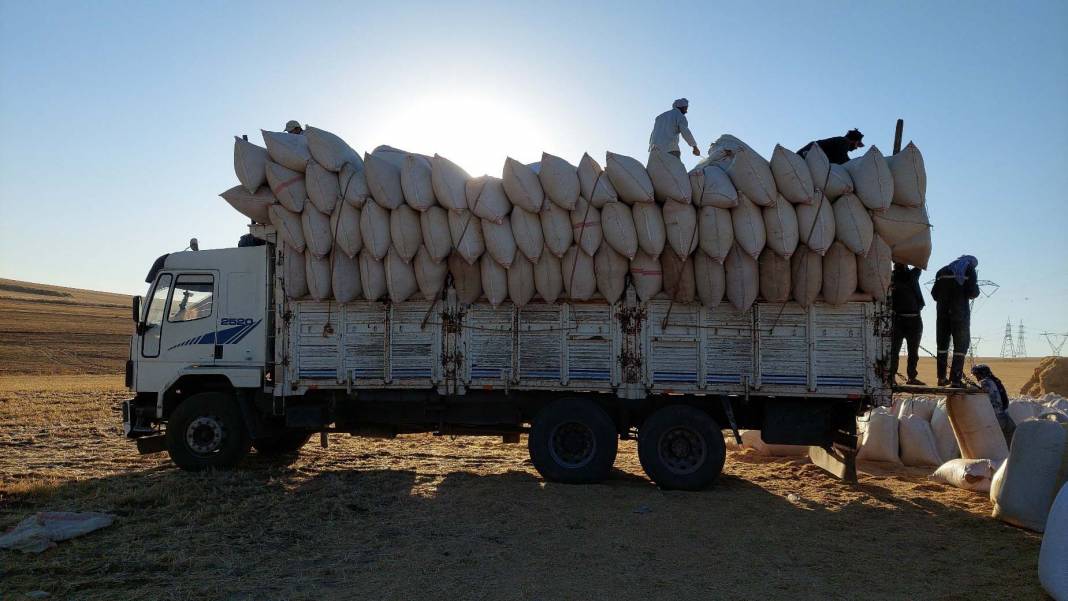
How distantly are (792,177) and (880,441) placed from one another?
13.8 feet

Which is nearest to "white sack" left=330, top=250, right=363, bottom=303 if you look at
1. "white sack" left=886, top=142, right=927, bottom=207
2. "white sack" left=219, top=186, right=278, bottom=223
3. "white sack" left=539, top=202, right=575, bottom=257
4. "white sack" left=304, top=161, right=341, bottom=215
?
"white sack" left=304, top=161, right=341, bottom=215

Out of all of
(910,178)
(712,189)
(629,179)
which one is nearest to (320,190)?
(629,179)

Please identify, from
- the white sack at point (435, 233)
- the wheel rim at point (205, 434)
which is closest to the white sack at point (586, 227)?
the white sack at point (435, 233)

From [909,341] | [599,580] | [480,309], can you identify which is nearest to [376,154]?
[480,309]

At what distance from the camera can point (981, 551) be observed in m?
5.70

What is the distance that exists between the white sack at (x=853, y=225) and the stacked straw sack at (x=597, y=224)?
1cm

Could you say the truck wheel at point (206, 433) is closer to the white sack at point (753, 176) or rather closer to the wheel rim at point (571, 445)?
the wheel rim at point (571, 445)

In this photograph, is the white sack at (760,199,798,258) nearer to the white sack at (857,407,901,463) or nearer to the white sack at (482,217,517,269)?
the white sack at (482,217,517,269)

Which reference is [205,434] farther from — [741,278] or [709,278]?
[741,278]

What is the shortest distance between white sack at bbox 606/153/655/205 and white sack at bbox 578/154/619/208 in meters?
0.09

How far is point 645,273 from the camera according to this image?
7.67 m

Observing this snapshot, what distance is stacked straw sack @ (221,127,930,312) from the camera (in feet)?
24.3

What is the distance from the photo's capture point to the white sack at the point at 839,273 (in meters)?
7.43

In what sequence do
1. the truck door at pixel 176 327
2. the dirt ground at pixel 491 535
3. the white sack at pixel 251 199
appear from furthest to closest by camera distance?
1. the truck door at pixel 176 327
2. the white sack at pixel 251 199
3. the dirt ground at pixel 491 535
